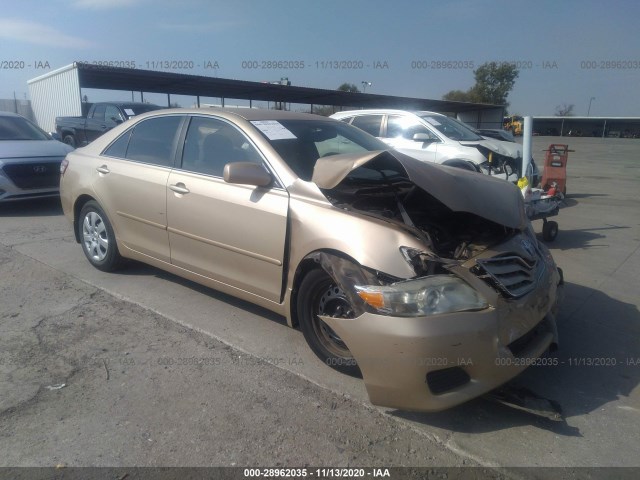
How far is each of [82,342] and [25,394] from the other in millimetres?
675

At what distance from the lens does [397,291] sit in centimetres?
266

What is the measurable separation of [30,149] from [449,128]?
7688 millimetres

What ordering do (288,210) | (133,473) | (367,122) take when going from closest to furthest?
(133,473) < (288,210) < (367,122)

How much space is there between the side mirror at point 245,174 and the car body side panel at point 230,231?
0.11 metres

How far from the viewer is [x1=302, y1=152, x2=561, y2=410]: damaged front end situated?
8.53 feet

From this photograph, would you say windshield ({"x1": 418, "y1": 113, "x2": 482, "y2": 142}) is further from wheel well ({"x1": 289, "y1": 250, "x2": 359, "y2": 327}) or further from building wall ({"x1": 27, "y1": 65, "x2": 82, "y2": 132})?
building wall ({"x1": 27, "y1": 65, "x2": 82, "y2": 132})

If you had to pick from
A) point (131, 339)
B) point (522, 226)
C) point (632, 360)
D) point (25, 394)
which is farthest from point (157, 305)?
point (632, 360)

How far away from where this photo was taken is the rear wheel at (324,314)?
314cm

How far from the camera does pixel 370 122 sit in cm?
1045

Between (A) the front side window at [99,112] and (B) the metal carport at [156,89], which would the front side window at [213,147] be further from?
(B) the metal carport at [156,89]

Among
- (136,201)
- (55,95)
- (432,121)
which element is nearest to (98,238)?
(136,201)

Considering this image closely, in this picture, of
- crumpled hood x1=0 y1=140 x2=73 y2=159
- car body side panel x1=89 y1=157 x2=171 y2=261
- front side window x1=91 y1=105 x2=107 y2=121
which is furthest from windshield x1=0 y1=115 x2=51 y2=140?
car body side panel x1=89 y1=157 x2=171 y2=261

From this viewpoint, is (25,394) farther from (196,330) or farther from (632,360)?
(632,360)

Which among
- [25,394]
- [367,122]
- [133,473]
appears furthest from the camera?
[367,122]
